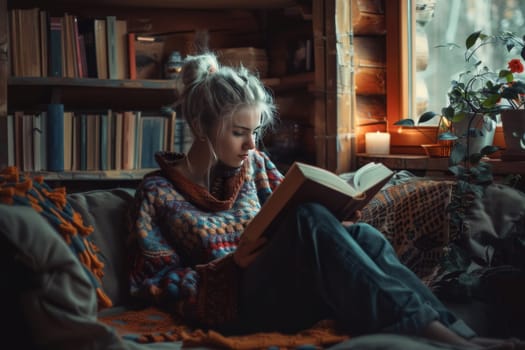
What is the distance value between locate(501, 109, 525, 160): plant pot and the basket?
26 centimetres

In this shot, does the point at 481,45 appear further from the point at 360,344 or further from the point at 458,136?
the point at 360,344

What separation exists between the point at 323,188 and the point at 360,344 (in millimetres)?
355

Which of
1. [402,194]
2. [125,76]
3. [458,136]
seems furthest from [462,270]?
[125,76]

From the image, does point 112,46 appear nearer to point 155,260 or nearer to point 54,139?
point 54,139

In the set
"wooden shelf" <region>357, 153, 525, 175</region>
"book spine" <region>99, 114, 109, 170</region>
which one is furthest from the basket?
"book spine" <region>99, 114, 109, 170</region>

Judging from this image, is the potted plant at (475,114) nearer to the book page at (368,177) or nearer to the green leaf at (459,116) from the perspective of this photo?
the green leaf at (459,116)

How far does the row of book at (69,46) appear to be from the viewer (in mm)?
2545

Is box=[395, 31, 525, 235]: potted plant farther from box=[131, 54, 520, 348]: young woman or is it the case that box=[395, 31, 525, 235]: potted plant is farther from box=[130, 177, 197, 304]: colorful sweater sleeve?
box=[130, 177, 197, 304]: colorful sweater sleeve

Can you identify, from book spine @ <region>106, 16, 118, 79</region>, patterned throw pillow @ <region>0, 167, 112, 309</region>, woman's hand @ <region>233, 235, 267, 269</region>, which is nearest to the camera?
patterned throw pillow @ <region>0, 167, 112, 309</region>

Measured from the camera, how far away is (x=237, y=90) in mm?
1827

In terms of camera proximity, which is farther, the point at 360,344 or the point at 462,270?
the point at 462,270

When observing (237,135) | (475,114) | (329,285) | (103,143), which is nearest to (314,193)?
(329,285)

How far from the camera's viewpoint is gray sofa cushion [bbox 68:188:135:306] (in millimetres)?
1800

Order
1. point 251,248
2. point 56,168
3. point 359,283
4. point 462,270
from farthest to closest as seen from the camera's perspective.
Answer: point 56,168, point 462,270, point 251,248, point 359,283
